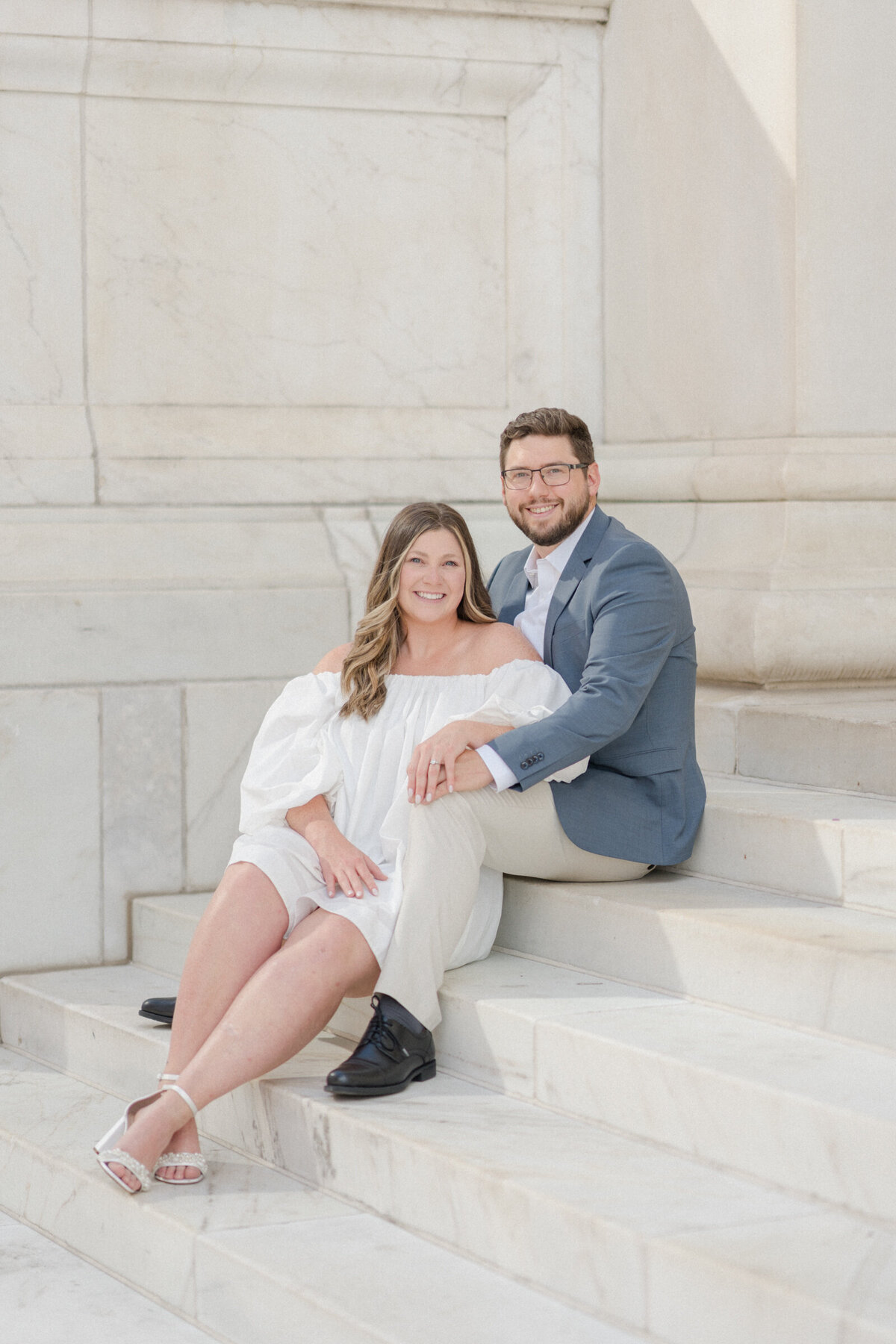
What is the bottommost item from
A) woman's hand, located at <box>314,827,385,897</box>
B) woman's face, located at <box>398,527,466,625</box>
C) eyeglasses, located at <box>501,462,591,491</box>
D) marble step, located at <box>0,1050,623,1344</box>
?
marble step, located at <box>0,1050,623,1344</box>

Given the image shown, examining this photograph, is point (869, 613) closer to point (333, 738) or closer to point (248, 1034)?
point (333, 738)

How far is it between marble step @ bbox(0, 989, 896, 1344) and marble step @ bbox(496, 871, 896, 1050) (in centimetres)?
41

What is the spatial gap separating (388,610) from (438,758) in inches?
18.9

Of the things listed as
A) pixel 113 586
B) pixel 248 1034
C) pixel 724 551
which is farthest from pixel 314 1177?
pixel 724 551

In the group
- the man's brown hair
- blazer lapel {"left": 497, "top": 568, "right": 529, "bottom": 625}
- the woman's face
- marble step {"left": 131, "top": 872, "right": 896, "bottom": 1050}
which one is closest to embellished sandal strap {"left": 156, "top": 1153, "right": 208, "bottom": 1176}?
marble step {"left": 131, "top": 872, "right": 896, "bottom": 1050}

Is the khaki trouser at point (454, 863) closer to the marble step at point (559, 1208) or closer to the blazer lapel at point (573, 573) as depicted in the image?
the marble step at point (559, 1208)

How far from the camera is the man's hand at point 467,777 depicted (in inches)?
146

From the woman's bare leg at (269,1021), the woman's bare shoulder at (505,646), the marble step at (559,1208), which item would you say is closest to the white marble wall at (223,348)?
the woman's bare shoulder at (505,646)

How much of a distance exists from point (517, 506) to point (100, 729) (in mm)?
1499

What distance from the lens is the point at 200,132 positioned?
5328 millimetres

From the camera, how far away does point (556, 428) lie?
4023mm

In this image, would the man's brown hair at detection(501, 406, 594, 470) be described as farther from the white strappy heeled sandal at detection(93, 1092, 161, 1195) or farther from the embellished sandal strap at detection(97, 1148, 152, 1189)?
the embellished sandal strap at detection(97, 1148, 152, 1189)

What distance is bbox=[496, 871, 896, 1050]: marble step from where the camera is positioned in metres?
3.26

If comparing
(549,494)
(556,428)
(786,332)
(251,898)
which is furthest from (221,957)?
(786,332)
